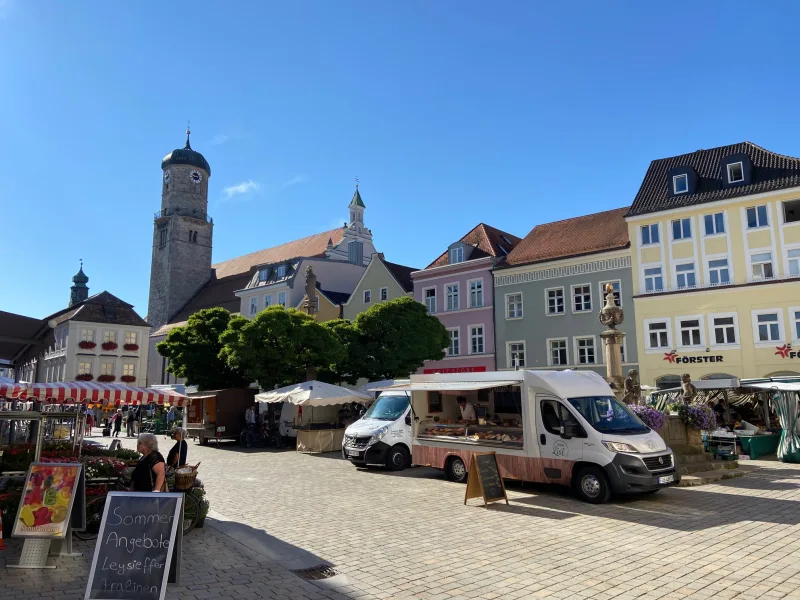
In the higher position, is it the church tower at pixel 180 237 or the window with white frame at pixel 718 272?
the church tower at pixel 180 237

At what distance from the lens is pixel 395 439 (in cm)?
1739

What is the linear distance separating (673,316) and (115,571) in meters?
31.9

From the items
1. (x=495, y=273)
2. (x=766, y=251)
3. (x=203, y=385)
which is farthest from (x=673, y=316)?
(x=203, y=385)

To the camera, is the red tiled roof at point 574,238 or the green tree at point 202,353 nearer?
the green tree at point 202,353

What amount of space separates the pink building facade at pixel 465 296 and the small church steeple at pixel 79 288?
66.2 m

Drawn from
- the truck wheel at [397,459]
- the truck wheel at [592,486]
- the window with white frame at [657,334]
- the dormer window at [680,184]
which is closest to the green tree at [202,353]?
the truck wheel at [397,459]

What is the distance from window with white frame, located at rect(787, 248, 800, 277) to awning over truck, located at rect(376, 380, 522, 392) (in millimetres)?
22802

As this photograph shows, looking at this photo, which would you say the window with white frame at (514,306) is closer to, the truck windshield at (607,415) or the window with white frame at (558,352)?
the window with white frame at (558,352)

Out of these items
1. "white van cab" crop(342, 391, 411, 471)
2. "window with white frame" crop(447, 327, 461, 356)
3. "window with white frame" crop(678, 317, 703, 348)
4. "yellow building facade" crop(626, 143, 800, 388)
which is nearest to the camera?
"white van cab" crop(342, 391, 411, 471)

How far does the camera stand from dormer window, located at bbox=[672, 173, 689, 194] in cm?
3372

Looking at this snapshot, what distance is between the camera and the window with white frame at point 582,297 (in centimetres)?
3562

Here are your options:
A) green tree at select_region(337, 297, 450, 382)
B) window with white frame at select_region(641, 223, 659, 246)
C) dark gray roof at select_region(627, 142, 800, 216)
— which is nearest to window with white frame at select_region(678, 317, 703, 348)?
window with white frame at select_region(641, 223, 659, 246)

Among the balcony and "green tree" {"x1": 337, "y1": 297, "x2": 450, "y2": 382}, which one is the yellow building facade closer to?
"green tree" {"x1": 337, "y1": 297, "x2": 450, "y2": 382}

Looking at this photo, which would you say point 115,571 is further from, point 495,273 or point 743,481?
point 495,273
